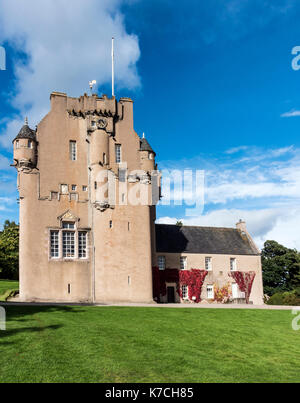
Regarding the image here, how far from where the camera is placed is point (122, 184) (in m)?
35.3

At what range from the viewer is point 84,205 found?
112 feet

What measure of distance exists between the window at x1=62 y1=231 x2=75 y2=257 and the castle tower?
0.08m

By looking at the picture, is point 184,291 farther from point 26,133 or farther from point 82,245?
point 26,133

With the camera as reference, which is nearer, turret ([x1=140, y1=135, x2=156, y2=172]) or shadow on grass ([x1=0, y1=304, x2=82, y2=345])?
shadow on grass ([x1=0, y1=304, x2=82, y2=345])

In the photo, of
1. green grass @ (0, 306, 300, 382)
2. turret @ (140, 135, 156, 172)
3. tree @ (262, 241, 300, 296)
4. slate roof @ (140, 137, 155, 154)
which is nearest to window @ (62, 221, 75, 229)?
turret @ (140, 135, 156, 172)

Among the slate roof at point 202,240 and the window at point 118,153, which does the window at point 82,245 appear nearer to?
the window at point 118,153

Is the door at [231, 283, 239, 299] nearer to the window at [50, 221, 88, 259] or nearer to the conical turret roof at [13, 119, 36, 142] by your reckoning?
the window at [50, 221, 88, 259]

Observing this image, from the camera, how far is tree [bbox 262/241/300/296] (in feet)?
189

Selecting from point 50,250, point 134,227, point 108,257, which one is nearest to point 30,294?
point 50,250

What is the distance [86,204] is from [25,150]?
21.1ft

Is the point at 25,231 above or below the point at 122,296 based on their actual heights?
above

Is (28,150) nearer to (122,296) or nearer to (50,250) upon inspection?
(50,250)

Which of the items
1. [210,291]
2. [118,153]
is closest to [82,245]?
[118,153]
